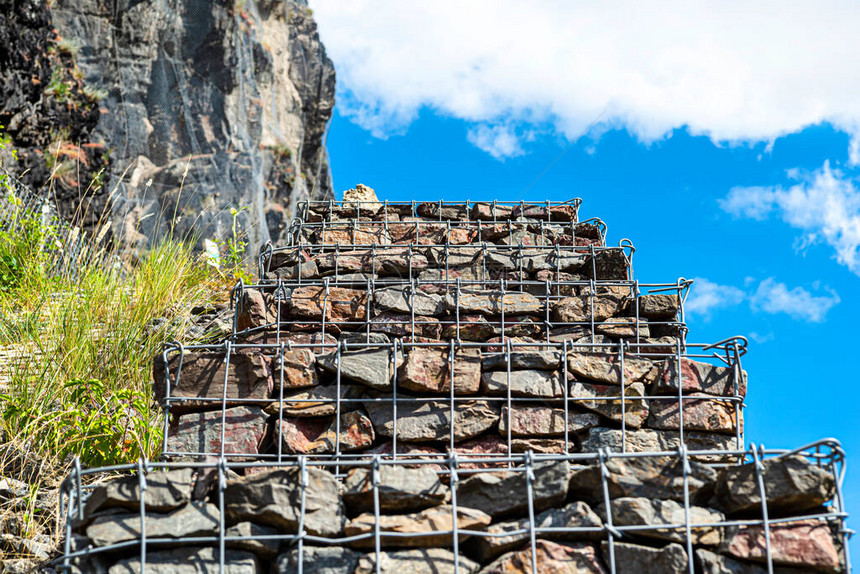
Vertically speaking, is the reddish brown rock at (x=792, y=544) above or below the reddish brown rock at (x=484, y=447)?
below

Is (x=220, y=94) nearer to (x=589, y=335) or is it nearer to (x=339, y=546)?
(x=589, y=335)

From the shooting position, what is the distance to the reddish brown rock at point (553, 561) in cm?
209

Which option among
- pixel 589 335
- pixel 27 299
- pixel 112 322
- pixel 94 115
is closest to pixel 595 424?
pixel 589 335

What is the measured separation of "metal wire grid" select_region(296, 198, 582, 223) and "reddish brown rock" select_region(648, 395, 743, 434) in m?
3.05

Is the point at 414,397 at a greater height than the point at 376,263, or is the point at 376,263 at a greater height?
the point at 376,263

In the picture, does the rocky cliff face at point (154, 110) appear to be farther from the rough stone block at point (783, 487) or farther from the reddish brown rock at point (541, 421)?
the rough stone block at point (783, 487)

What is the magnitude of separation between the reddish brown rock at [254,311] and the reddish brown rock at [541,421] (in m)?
1.46

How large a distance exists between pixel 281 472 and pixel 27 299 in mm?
4399

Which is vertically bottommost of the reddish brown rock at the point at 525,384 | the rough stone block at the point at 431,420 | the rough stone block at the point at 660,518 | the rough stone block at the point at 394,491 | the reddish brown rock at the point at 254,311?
the rough stone block at the point at 660,518

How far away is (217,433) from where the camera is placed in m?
3.05

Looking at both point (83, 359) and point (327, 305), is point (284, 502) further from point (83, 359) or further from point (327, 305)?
point (83, 359)

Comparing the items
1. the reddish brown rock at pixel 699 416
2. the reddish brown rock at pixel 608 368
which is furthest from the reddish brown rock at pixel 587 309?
the reddish brown rock at pixel 699 416

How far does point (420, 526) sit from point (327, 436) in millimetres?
1060

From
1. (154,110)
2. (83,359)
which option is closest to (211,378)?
(83,359)
